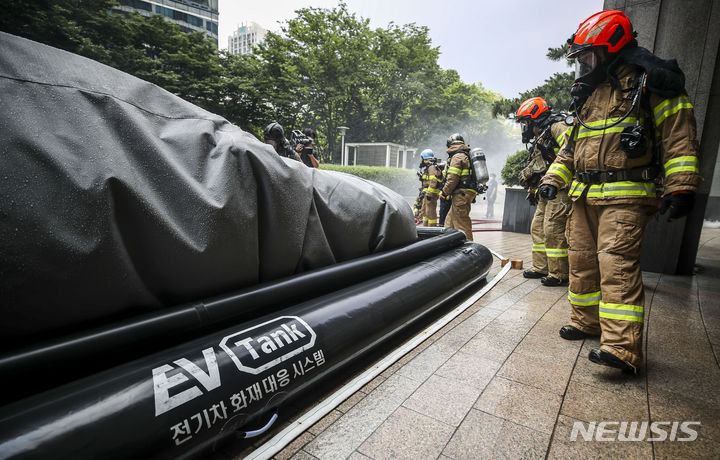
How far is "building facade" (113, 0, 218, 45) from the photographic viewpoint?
137 ft

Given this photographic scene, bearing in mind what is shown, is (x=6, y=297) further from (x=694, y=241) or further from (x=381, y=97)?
(x=381, y=97)

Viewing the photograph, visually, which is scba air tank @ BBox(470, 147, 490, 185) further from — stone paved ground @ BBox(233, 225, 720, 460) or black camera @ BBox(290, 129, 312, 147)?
black camera @ BBox(290, 129, 312, 147)

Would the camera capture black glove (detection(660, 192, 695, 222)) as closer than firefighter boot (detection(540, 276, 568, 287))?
Yes

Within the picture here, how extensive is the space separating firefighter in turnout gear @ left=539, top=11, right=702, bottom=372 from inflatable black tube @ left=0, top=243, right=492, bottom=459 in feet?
4.61

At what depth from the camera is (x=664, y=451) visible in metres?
1.36

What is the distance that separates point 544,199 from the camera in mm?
4082

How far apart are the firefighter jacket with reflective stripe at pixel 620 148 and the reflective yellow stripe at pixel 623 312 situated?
0.63 meters

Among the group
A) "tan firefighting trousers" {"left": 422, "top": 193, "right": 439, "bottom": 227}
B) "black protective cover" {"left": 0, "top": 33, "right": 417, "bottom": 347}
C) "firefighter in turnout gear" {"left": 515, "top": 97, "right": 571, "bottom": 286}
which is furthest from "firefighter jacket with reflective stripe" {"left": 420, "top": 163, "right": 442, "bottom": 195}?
"black protective cover" {"left": 0, "top": 33, "right": 417, "bottom": 347}

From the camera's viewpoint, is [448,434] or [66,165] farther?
[448,434]

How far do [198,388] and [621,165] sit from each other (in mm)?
2546

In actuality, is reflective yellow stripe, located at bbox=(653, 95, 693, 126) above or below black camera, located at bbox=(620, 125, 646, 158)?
above

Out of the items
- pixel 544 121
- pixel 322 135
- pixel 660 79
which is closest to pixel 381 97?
pixel 322 135

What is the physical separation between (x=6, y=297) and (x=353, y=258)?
1.64m

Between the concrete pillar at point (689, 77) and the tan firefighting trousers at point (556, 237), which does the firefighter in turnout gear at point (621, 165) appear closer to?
the tan firefighting trousers at point (556, 237)
